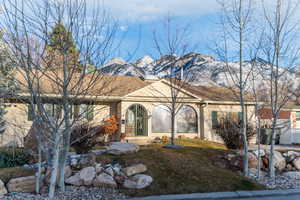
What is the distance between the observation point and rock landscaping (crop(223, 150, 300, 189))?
22.1 feet

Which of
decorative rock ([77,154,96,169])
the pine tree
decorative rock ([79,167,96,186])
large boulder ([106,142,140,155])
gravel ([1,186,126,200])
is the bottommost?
gravel ([1,186,126,200])

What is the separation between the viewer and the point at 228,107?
16609 millimetres

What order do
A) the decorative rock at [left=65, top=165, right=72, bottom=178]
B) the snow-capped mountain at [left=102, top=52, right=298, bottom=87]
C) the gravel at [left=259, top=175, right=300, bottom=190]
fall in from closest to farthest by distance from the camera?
1. the snow-capped mountain at [left=102, top=52, right=298, bottom=87]
2. the decorative rock at [left=65, top=165, right=72, bottom=178]
3. the gravel at [left=259, top=175, right=300, bottom=190]

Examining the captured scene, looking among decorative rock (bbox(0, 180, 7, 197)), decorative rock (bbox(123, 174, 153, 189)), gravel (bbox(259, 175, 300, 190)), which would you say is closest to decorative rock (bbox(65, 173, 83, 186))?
decorative rock (bbox(123, 174, 153, 189))

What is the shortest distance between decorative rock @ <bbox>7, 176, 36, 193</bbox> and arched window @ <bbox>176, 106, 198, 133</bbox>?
1084cm

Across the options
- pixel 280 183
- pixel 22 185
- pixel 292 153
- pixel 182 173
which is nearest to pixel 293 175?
pixel 280 183

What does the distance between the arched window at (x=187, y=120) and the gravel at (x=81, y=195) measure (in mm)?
10138

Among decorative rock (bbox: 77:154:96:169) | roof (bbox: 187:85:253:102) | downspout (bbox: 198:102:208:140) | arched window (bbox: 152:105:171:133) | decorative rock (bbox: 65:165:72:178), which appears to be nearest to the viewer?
decorative rock (bbox: 65:165:72:178)

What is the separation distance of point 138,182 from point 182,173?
1283 millimetres

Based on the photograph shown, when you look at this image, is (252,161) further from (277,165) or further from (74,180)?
(74,180)

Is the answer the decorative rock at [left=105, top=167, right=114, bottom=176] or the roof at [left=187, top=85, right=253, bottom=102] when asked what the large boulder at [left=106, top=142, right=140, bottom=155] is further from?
the roof at [left=187, top=85, right=253, bottom=102]

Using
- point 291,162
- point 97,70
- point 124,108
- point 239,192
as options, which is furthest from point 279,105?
point 124,108

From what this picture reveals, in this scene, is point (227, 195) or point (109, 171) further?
point (109, 171)

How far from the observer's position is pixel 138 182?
5801 millimetres
